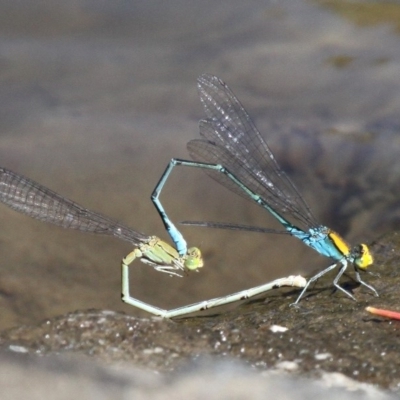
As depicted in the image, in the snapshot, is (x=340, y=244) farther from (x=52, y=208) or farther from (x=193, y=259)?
(x=52, y=208)

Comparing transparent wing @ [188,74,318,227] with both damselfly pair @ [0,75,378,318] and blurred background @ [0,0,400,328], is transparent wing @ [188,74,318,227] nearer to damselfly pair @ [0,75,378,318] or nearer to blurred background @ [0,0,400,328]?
damselfly pair @ [0,75,378,318]

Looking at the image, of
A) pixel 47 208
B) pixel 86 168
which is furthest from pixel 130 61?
pixel 47 208

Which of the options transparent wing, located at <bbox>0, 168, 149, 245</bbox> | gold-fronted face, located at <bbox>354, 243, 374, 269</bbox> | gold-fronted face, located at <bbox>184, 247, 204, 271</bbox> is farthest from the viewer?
transparent wing, located at <bbox>0, 168, 149, 245</bbox>

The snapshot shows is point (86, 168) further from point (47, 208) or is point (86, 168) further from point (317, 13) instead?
point (317, 13)

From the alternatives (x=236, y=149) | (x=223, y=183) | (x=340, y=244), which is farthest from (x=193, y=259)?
(x=236, y=149)

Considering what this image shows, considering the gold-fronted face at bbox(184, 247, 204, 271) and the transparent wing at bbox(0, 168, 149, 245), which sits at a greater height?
the transparent wing at bbox(0, 168, 149, 245)

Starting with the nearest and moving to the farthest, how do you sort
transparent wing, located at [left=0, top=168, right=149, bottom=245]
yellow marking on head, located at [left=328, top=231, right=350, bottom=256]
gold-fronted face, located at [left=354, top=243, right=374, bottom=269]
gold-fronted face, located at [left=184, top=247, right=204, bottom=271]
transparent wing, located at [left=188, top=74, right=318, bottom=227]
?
gold-fronted face, located at [left=354, top=243, right=374, bottom=269] → yellow marking on head, located at [left=328, top=231, right=350, bottom=256] → gold-fronted face, located at [left=184, top=247, right=204, bottom=271] → transparent wing, located at [left=0, top=168, right=149, bottom=245] → transparent wing, located at [left=188, top=74, right=318, bottom=227]

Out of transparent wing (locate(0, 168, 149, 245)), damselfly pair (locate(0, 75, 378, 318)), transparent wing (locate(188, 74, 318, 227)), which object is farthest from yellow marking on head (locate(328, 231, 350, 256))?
transparent wing (locate(0, 168, 149, 245))

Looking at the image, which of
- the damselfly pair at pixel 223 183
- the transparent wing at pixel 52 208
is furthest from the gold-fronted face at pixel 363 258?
the transparent wing at pixel 52 208
